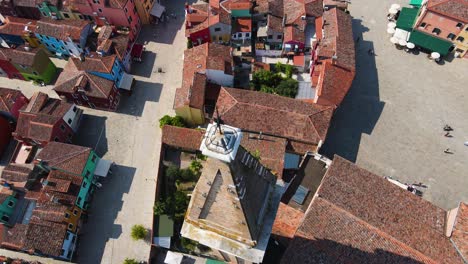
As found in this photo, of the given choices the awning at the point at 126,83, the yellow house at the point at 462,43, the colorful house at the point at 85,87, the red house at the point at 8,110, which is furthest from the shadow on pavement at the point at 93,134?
the yellow house at the point at 462,43

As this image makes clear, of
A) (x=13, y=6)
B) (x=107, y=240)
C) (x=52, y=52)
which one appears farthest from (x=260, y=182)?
(x=13, y=6)

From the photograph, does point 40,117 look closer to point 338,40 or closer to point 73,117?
point 73,117

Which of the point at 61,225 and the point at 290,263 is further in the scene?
the point at 61,225

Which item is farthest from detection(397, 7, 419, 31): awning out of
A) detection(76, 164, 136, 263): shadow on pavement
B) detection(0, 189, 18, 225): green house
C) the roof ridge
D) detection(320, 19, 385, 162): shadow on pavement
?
detection(0, 189, 18, 225): green house

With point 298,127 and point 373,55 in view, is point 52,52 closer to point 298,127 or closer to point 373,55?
point 298,127

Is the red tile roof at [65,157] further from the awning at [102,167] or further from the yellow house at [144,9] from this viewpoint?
the yellow house at [144,9]

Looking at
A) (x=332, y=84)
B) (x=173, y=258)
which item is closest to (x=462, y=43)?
(x=332, y=84)
